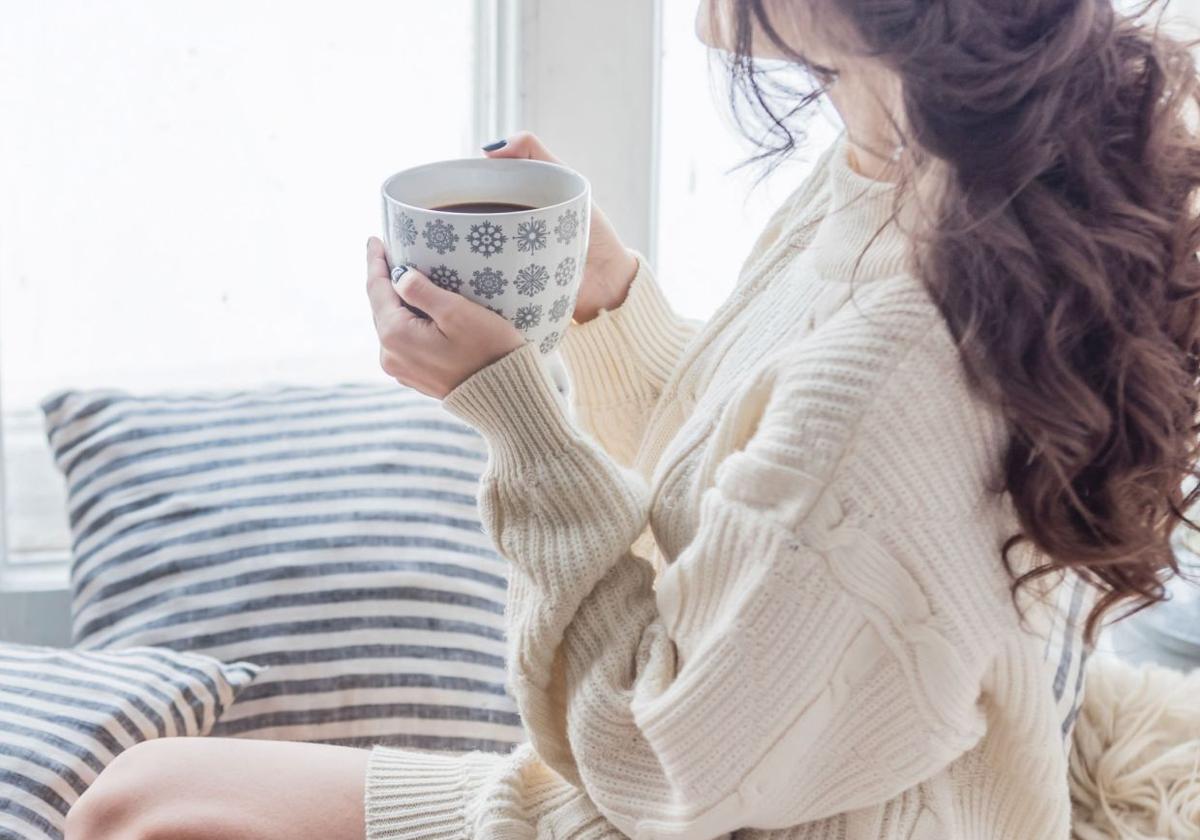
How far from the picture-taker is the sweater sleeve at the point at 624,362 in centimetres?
100

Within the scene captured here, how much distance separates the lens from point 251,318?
1.40m

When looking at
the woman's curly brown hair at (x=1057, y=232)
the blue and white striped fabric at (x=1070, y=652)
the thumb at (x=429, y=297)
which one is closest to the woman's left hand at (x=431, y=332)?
the thumb at (x=429, y=297)

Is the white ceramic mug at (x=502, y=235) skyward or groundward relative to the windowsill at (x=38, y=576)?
skyward

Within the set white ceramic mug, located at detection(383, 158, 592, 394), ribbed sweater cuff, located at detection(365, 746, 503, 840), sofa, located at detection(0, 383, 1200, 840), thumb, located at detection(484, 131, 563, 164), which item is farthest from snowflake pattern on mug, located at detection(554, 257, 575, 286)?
sofa, located at detection(0, 383, 1200, 840)

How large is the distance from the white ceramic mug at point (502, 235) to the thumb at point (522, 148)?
56mm

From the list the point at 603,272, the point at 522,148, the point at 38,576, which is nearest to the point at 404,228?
the point at 522,148

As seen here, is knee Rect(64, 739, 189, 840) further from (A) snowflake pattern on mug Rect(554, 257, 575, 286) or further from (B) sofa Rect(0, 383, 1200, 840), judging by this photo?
(A) snowflake pattern on mug Rect(554, 257, 575, 286)

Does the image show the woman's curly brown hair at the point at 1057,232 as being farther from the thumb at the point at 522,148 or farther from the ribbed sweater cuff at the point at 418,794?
the ribbed sweater cuff at the point at 418,794

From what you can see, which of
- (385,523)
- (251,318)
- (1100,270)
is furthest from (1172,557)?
(251,318)

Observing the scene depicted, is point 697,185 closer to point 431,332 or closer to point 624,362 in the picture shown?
point 624,362

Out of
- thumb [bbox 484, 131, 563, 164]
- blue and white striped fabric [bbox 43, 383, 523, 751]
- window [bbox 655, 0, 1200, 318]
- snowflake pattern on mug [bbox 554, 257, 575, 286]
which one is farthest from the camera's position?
window [bbox 655, 0, 1200, 318]

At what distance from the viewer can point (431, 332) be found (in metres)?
0.74

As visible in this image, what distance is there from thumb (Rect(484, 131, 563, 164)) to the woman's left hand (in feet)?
0.41

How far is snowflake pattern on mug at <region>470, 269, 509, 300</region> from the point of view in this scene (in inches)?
28.3
